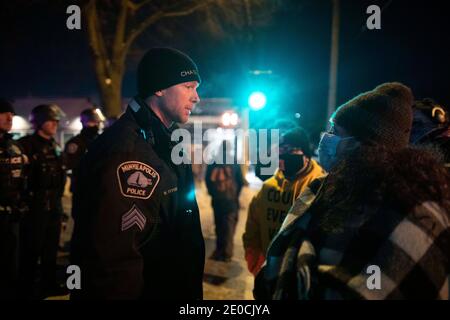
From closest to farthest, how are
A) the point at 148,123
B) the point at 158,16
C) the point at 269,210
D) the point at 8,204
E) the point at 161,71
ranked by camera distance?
1. the point at 148,123
2. the point at 161,71
3. the point at 269,210
4. the point at 8,204
5. the point at 158,16

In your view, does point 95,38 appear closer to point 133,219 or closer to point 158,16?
point 158,16

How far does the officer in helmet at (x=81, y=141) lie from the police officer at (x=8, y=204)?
3.40 feet

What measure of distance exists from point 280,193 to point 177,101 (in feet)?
5.12

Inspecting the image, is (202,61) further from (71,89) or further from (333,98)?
(333,98)

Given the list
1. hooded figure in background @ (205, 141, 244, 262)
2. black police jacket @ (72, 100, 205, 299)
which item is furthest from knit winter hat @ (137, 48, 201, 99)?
hooded figure in background @ (205, 141, 244, 262)

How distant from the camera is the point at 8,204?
4043mm

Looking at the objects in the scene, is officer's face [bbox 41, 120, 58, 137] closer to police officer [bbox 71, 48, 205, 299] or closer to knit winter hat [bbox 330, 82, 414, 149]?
police officer [bbox 71, 48, 205, 299]

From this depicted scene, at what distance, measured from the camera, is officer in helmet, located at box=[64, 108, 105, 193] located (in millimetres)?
5320

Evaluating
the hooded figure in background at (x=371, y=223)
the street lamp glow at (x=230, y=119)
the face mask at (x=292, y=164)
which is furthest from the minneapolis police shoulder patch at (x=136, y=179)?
the street lamp glow at (x=230, y=119)

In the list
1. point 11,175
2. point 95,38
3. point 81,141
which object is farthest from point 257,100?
point 11,175
